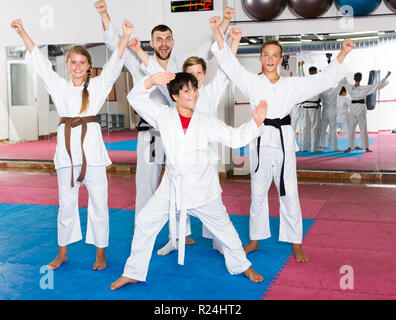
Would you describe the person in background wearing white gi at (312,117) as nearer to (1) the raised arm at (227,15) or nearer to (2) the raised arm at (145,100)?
(1) the raised arm at (227,15)

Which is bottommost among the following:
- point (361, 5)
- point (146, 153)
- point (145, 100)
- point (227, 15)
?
point (146, 153)

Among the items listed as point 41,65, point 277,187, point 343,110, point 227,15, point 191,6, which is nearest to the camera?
point 41,65

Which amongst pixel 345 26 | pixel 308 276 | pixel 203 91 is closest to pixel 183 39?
pixel 345 26

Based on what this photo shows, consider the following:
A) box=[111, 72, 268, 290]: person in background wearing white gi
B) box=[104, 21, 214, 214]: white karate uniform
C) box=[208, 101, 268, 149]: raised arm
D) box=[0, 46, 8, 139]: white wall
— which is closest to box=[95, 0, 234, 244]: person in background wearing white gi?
box=[104, 21, 214, 214]: white karate uniform

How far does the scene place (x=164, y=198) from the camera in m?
2.75

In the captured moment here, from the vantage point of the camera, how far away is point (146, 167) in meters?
3.54

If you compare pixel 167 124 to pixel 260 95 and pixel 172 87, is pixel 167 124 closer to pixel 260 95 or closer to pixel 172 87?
pixel 172 87

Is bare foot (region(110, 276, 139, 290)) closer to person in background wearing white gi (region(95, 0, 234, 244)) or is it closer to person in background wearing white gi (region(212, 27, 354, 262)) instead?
person in background wearing white gi (region(95, 0, 234, 244))

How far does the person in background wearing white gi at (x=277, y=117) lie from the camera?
3188 millimetres

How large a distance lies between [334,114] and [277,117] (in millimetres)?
3753

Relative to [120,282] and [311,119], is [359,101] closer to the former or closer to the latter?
[311,119]

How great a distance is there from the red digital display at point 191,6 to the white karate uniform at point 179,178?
390cm

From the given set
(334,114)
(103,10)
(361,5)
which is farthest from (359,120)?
(103,10)

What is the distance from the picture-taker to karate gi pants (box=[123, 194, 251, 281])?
2713 mm
